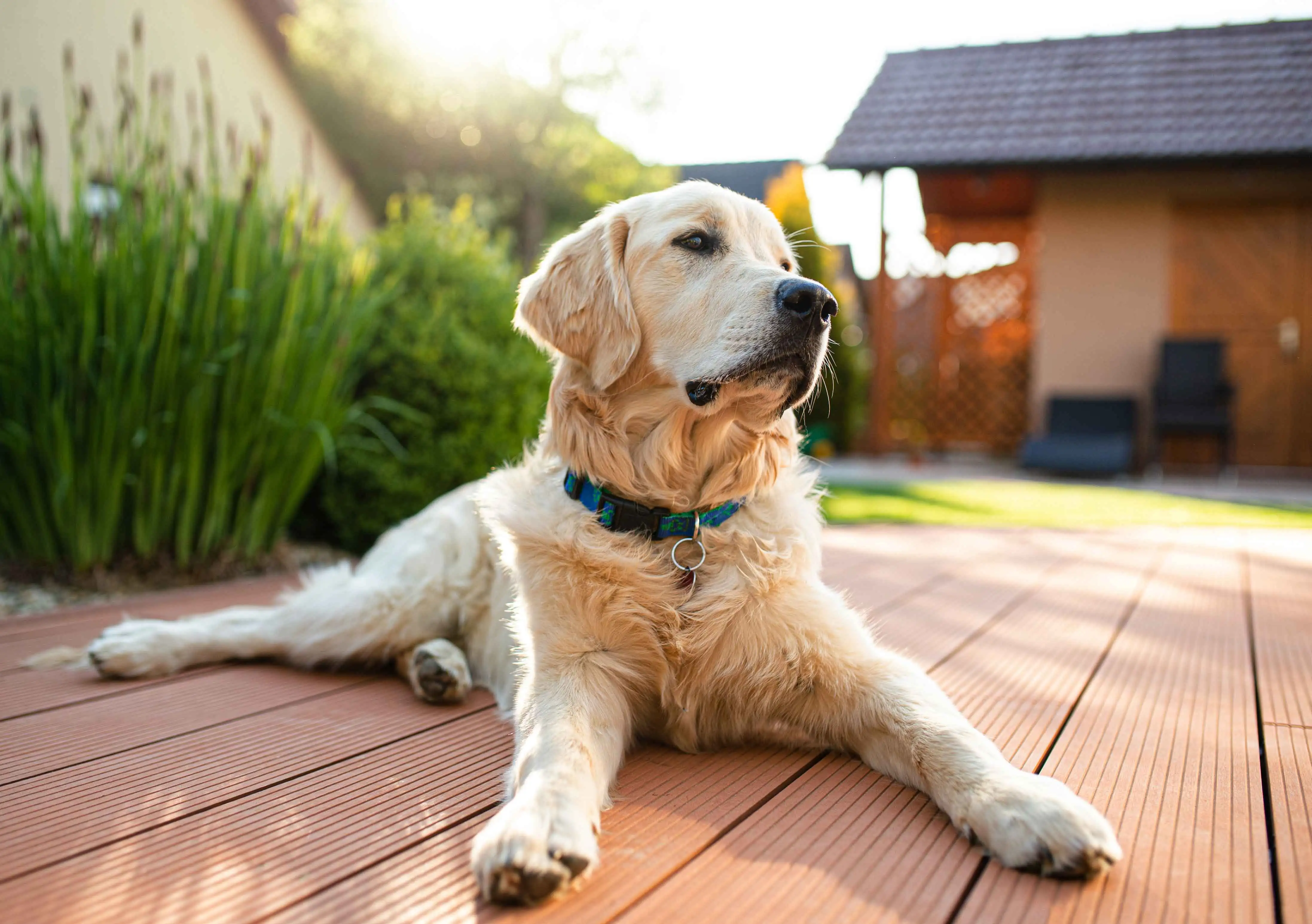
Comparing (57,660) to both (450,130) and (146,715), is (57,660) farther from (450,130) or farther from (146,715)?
(450,130)

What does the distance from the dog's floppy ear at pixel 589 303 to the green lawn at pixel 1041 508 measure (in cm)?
343

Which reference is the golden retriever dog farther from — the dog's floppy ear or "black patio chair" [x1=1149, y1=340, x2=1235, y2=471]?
"black patio chair" [x1=1149, y1=340, x2=1235, y2=471]

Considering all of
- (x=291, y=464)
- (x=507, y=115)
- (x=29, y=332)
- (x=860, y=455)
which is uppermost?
(x=507, y=115)

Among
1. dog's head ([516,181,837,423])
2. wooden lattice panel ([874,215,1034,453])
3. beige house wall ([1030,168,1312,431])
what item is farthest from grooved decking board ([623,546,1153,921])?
wooden lattice panel ([874,215,1034,453])

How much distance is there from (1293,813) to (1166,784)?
0.61 feet

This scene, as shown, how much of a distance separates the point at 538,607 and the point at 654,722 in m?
0.34

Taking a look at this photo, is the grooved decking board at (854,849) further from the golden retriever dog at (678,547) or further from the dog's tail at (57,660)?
the dog's tail at (57,660)

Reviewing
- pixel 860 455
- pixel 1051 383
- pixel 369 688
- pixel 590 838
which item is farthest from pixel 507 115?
pixel 590 838

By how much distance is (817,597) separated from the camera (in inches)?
72.6

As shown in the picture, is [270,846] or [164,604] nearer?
[270,846]

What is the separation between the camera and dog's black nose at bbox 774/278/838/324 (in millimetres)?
1842

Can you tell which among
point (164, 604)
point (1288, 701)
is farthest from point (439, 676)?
point (1288, 701)

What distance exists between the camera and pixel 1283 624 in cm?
288

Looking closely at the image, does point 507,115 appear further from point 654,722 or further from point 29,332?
point 654,722
